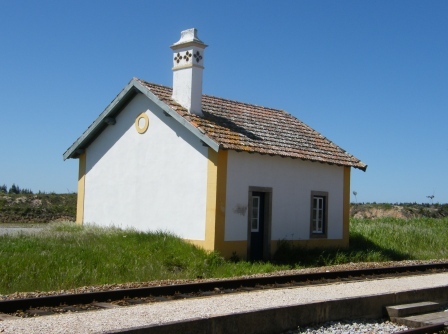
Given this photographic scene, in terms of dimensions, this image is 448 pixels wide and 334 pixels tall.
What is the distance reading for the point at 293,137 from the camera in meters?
21.4

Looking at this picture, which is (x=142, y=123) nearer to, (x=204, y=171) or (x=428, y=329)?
(x=204, y=171)

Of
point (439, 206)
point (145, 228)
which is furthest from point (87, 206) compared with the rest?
point (439, 206)

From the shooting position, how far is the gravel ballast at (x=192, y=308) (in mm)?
7664

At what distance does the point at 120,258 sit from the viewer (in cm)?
1495

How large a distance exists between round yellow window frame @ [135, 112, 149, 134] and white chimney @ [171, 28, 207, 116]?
3.60 feet

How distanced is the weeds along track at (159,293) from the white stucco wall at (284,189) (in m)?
3.92

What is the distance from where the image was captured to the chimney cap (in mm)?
19016

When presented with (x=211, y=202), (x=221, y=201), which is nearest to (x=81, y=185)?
(x=211, y=202)

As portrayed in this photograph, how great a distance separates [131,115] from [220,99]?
11.6 feet

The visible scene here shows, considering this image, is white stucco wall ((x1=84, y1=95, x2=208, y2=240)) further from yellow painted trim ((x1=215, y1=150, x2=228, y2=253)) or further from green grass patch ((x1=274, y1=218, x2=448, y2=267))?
green grass patch ((x1=274, y1=218, x2=448, y2=267))

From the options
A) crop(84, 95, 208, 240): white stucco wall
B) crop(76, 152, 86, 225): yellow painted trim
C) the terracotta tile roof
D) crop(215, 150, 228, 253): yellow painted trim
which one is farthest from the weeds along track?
crop(76, 152, 86, 225): yellow painted trim

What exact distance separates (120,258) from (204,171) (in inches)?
152

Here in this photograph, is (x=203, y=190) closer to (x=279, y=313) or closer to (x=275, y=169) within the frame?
(x=275, y=169)

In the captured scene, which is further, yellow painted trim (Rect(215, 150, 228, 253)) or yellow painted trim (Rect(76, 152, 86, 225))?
yellow painted trim (Rect(76, 152, 86, 225))
